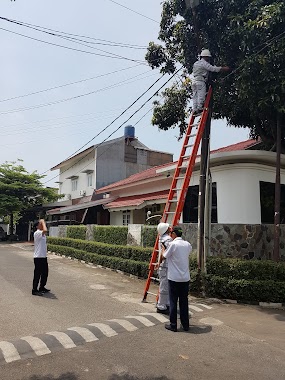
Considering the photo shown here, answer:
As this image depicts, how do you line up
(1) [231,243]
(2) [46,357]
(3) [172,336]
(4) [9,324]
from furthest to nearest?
1. (1) [231,243]
2. (4) [9,324]
3. (3) [172,336]
4. (2) [46,357]

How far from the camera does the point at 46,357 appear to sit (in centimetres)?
474

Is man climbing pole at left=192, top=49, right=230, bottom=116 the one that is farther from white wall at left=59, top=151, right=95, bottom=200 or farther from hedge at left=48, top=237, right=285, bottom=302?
white wall at left=59, top=151, right=95, bottom=200

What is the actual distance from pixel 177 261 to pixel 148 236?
5941 mm

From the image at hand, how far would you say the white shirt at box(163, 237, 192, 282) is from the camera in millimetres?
6152

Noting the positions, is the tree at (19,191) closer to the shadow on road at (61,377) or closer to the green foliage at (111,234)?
the green foliage at (111,234)

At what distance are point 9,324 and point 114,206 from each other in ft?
40.6

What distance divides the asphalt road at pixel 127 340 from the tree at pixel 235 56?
508cm

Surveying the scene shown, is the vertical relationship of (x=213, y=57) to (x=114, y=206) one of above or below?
above

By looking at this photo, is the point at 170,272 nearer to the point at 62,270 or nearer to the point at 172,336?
the point at 172,336

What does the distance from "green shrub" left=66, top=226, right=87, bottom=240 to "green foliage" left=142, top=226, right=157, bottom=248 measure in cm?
600

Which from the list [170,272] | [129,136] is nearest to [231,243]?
[170,272]

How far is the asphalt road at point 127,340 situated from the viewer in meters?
4.39

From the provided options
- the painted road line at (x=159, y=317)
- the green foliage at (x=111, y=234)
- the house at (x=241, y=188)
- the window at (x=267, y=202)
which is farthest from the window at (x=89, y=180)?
the painted road line at (x=159, y=317)

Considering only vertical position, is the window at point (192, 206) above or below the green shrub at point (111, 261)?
above
